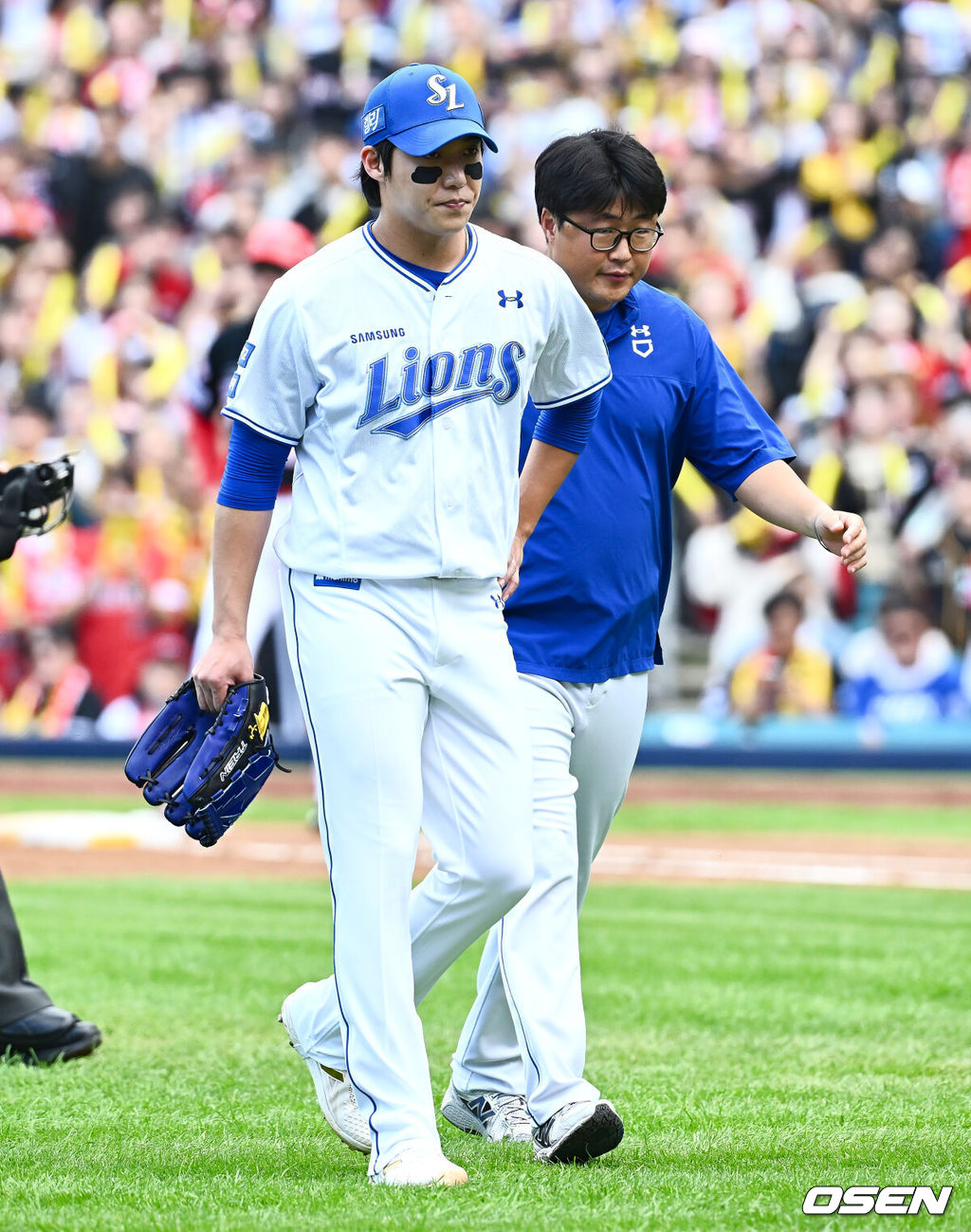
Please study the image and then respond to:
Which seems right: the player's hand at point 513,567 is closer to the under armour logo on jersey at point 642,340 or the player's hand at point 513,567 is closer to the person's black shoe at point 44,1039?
the under armour logo on jersey at point 642,340

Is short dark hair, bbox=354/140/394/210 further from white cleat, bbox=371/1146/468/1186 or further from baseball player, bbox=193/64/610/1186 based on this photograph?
white cleat, bbox=371/1146/468/1186

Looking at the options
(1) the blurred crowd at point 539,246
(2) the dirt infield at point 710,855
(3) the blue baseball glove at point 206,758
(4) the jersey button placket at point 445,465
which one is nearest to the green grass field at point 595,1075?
(3) the blue baseball glove at point 206,758

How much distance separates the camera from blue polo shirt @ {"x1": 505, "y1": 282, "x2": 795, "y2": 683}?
468 cm

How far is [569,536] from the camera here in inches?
185

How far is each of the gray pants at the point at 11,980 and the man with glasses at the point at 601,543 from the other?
1.43 meters

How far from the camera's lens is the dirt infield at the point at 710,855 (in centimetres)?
1046

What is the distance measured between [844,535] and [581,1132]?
4.86 feet

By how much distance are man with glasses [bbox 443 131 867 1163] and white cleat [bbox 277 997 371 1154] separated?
0.44 metres

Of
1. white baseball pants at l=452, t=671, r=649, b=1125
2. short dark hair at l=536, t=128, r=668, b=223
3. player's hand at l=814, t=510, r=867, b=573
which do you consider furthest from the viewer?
short dark hair at l=536, t=128, r=668, b=223

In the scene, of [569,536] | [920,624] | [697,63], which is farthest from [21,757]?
[569,536]

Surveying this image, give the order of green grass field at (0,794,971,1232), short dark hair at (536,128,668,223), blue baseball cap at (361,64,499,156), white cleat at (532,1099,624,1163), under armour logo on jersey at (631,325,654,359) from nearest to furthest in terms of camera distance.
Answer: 1. green grass field at (0,794,971,1232)
2. blue baseball cap at (361,64,499,156)
3. white cleat at (532,1099,624,1163)
4. short dark hair at (536,128,668,223)
5. under armour logo on jersey at (631,325,654,359)

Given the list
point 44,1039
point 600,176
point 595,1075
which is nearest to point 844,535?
point 600,176

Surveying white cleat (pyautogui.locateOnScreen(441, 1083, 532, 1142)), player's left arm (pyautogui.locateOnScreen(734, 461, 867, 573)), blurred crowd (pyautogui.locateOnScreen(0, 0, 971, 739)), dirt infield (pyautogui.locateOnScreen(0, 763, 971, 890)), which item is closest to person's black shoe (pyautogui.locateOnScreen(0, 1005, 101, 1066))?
white cleat (pyautogui.locateOnScreen(441, 1083, 532, 1142))

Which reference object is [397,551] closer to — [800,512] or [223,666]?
[223,666]
